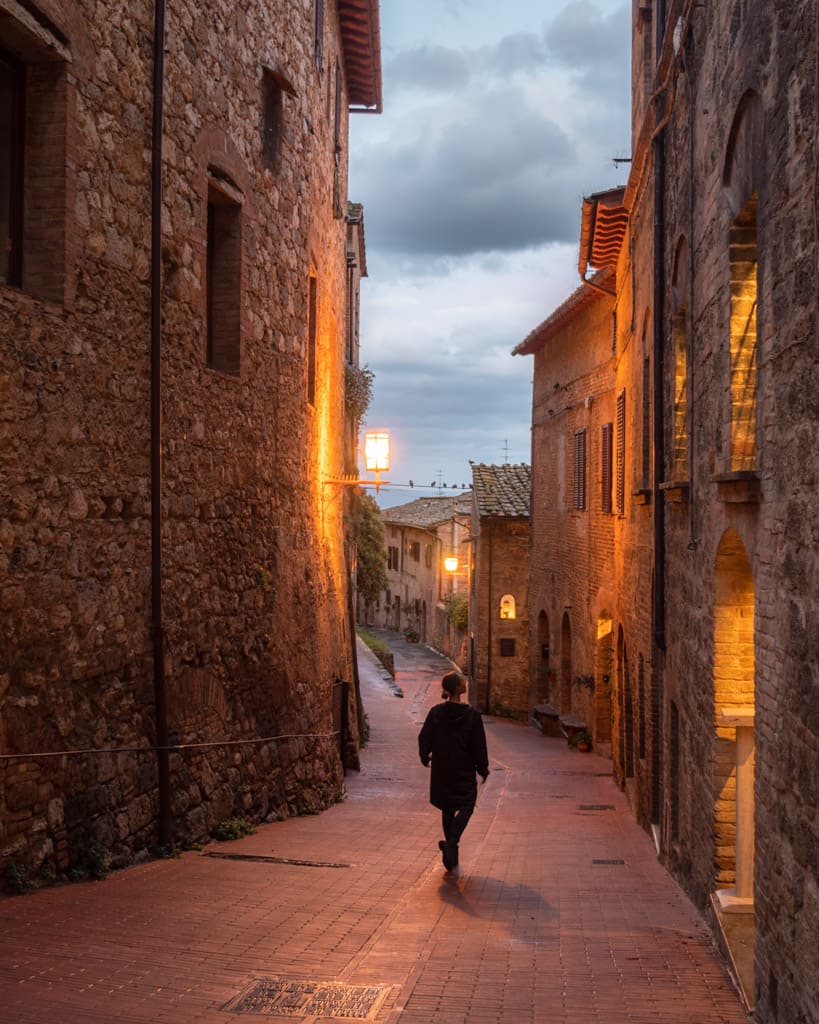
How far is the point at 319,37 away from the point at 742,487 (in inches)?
368

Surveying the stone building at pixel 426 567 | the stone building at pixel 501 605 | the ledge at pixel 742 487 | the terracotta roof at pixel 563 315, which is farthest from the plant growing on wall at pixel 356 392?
the stone building at pixel 426 567

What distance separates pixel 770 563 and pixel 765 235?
157 cm

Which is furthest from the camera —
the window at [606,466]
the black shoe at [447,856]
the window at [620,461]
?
the window at [606,466]

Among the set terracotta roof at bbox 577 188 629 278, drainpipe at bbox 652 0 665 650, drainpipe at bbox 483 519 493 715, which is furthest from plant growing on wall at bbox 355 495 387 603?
drainpipe at bbox 652 0 665 650

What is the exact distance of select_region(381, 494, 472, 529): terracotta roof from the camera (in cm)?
4758

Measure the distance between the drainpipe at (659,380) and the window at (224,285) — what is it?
13.1 feet

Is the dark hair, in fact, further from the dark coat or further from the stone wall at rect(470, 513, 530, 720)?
the stone wall at rect(470, 513, 530, 720)

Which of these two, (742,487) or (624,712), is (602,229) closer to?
(624,712)

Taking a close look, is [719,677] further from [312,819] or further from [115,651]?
[312,819]

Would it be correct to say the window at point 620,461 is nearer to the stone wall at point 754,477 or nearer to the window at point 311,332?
the window at point 311,332

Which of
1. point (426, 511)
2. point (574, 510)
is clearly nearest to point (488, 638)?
point (574, 510)

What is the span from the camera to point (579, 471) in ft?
64.9

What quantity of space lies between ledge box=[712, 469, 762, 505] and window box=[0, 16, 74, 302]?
386cm

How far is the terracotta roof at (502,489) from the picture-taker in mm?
28578
